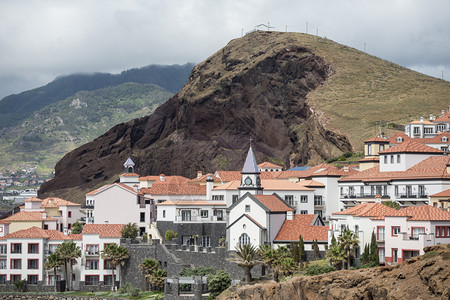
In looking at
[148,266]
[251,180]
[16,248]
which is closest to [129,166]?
[16,248]

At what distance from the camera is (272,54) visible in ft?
642

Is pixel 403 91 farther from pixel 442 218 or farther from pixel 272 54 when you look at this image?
pixel 442 218

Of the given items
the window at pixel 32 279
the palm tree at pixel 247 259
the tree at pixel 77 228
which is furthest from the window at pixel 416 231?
the tree at pixel 77 228

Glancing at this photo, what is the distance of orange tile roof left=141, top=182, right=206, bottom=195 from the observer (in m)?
105

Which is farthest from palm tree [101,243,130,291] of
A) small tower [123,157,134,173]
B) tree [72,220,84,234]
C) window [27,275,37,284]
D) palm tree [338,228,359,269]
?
small tower [123,157,134,173]

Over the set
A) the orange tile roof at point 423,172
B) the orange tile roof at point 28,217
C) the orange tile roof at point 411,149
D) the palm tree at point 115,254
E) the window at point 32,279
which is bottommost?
the window at point 32,279

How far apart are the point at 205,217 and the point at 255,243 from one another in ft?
57.1

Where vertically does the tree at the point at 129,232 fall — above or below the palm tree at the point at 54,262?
above

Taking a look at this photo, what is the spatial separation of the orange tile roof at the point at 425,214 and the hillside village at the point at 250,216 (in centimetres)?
10

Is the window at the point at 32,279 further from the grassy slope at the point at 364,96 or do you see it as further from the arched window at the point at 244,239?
the grassy slope at the point at 364,96

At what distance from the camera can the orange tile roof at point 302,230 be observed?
7662cm

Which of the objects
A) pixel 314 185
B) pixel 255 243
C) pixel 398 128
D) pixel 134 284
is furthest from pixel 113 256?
pixel 398 128

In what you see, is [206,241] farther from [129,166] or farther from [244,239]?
[129,166]

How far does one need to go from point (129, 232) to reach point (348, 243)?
3871 centimetres
